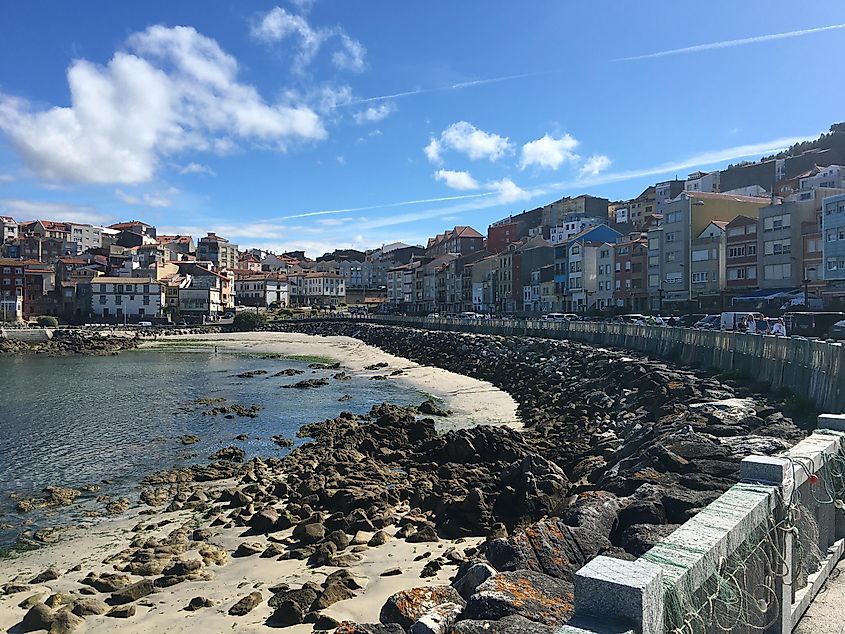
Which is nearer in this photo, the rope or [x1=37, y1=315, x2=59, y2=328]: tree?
the rope

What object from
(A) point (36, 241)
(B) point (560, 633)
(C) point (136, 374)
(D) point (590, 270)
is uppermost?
(A) point (36, 241)

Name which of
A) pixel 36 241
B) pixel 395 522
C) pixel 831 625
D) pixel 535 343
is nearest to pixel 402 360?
pixel 535 343

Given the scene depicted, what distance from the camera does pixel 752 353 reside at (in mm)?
19641

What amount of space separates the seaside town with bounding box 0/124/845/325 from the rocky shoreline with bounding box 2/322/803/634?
121 feet

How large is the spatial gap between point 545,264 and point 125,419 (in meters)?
68.6

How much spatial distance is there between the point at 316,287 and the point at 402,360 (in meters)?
81.9

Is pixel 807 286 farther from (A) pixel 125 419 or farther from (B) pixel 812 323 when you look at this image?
(A) pixel 125 419

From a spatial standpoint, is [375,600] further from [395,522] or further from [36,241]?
[36,241]

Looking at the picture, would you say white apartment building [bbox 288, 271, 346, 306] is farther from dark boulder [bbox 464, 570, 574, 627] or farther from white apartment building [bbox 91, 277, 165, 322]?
A: dark boulder [bbox 464, 570, 574, 627]

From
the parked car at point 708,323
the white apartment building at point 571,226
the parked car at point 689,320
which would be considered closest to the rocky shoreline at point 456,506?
the parked car at point 708,323

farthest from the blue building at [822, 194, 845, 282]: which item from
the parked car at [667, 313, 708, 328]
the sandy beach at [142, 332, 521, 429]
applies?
the sandy beach at [142, 332, 521, 429]

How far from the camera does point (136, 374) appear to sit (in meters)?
48.9

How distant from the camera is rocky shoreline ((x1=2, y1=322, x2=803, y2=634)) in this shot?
21.6ft

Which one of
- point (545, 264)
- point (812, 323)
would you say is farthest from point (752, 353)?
point (545, 264)
